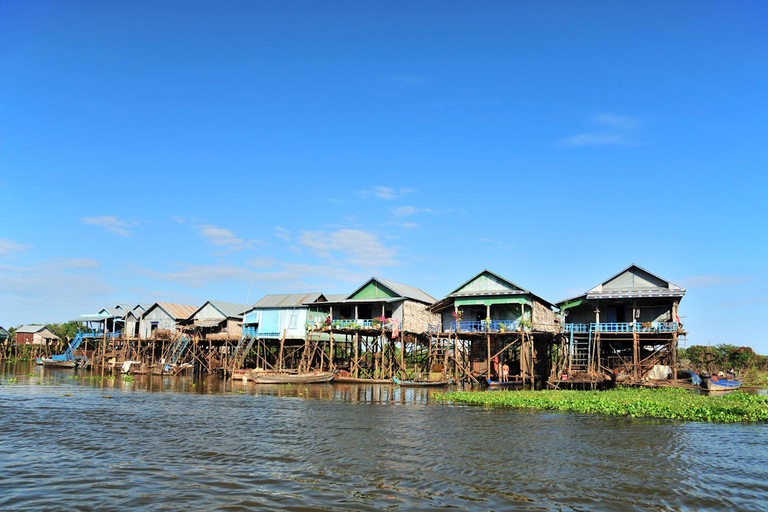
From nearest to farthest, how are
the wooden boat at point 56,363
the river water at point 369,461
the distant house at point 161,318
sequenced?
the river water at point 369,461
the distant house at point 161,318
the wooden boat at point 56,363

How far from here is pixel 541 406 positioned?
22891mm

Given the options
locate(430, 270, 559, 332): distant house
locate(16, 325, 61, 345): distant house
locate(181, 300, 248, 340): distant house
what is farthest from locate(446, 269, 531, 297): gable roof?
locate(16, 325, 61, 345): distant house

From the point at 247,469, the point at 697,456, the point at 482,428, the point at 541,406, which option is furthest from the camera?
the point at 541,406

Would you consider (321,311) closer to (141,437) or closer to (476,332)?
(476,332)

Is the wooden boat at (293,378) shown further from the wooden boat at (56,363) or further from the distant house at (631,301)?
the wooden boat at (56,363)

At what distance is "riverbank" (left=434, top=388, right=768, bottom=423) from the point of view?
19.4 metres

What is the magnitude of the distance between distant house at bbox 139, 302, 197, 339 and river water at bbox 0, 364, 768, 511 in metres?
36.1

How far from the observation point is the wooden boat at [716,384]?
103 ft

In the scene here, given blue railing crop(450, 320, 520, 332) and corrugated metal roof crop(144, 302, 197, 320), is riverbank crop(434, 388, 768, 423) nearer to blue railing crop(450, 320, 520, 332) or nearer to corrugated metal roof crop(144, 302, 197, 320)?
blue railing crop(450, 320, 520, 332)

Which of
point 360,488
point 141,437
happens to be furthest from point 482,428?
point 141,437

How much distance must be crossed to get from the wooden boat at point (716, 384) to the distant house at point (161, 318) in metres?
43.4

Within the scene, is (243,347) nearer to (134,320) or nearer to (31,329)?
(134,320)

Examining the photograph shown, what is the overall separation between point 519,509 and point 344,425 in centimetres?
938

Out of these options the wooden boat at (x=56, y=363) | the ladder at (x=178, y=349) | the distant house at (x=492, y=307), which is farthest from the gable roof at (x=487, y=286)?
the wooden boat at (x=56, y=363)
